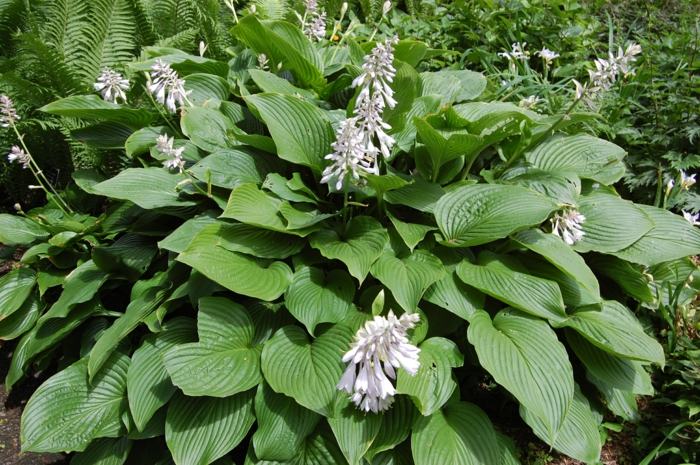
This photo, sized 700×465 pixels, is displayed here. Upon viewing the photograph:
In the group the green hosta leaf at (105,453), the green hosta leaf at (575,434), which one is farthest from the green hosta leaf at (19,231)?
the green hosta leaf at (575,434)

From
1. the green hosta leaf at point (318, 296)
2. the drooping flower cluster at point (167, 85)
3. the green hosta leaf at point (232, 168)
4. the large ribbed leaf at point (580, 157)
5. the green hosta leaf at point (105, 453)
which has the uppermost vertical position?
the drooping flower cluster at point (167, 85)

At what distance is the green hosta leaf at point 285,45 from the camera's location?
3.55 meters

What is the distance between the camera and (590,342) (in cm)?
295

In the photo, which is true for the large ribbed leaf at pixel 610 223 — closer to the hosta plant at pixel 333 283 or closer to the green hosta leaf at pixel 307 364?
the hosta plant at pixel 333 283

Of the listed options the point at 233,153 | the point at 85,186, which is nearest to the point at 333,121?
Result: the point at 233,153

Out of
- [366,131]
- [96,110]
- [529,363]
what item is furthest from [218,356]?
[96,110]

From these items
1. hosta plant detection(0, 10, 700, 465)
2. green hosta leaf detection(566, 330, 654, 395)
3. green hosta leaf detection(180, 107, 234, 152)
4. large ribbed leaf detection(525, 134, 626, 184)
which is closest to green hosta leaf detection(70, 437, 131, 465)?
hosta plant detection(0, 10, 700, 465)

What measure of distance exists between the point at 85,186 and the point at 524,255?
2.86 meters

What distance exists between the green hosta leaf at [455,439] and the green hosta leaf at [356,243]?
0.80 metres

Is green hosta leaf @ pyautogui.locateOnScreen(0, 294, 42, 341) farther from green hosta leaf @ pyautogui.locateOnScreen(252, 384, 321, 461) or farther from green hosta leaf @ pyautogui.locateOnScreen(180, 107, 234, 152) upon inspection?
green hosta leaf @ pyautogui.locateOnScreen(252, 384, 321, 461)

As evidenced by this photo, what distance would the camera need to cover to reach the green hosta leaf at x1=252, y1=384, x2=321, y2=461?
2.50m

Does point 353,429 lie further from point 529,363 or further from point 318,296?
point 529,363

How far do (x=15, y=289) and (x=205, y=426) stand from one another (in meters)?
1.74

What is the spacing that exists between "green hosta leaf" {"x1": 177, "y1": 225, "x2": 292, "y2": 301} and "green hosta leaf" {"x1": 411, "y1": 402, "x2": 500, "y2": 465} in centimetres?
98
